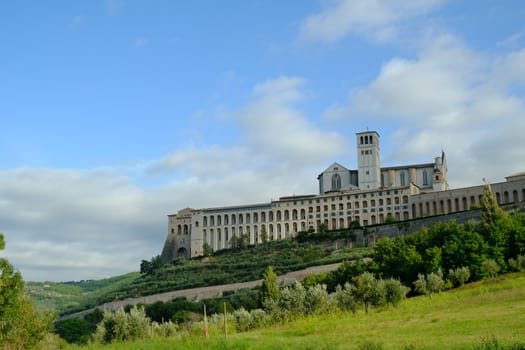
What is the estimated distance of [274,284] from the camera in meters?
55.8

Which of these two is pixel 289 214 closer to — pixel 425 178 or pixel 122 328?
pixel 425 178

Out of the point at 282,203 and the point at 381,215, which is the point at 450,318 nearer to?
the point at 381,215

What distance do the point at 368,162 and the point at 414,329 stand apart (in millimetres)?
86424

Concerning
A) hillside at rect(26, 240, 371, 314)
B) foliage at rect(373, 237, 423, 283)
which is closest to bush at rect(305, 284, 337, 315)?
foliage at rect(373, 237, 423, 283)

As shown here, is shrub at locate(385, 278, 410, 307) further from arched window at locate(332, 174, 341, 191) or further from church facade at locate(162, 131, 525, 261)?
arched window at locate(332, 174, 341, 191)

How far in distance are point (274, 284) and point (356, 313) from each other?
65.0 ft

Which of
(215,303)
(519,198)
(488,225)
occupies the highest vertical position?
(519,198)

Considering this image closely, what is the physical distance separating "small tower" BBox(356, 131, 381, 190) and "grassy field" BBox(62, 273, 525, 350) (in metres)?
69.5

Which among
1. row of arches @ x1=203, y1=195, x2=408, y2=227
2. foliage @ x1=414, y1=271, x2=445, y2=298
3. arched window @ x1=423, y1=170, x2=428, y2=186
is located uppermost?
arched window @ x1=423, y1=170, x2=428, y2=186

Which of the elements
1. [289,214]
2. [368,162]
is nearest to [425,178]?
[368,162]

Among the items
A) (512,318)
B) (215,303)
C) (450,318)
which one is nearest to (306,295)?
(450,318)

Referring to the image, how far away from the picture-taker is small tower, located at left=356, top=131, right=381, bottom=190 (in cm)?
11012

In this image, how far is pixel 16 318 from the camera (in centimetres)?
2814

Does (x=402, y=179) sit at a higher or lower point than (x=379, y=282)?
higher
